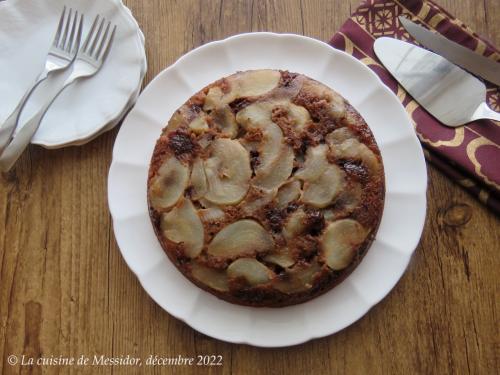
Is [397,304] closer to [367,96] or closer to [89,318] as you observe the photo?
[367,96]

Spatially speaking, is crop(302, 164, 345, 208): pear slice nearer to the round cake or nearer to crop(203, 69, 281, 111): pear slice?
the round cake

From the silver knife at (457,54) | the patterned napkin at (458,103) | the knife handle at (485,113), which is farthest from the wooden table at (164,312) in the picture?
the knife handle at (485,113)

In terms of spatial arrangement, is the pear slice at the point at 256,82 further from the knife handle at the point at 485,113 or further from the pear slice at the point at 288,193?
the knife handle at the point at 485,113

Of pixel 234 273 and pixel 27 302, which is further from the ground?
pixel 234 273

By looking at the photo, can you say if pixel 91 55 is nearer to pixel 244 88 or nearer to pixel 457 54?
pixel 244 88

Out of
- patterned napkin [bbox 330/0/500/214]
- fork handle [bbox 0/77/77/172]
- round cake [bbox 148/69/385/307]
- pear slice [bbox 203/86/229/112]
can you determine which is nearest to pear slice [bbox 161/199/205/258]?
round cake [bbox 148/69/385/307]

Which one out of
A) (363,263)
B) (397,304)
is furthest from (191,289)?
(397,304)
